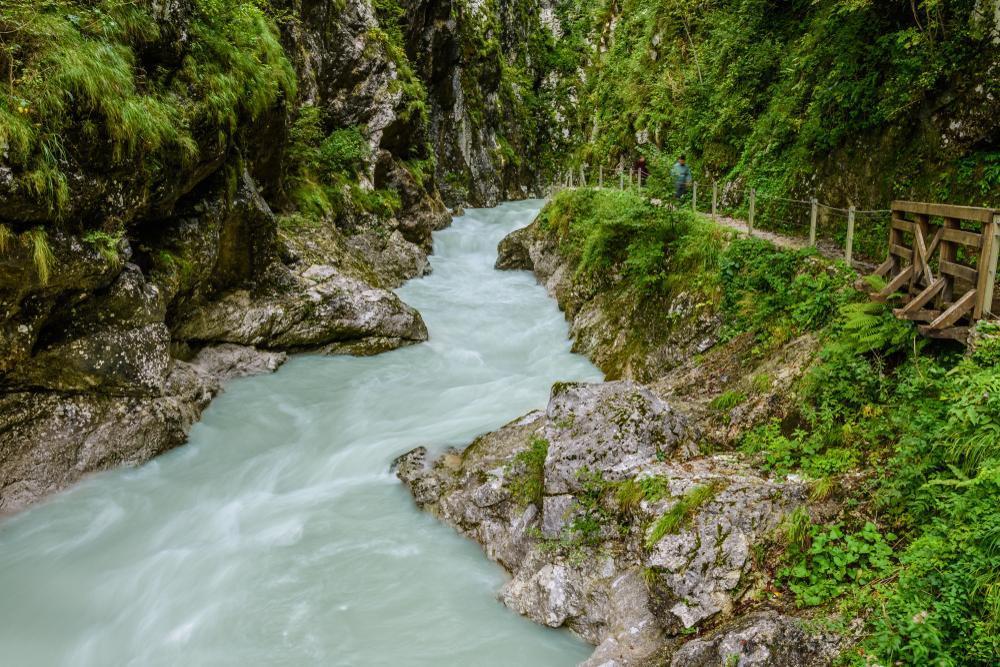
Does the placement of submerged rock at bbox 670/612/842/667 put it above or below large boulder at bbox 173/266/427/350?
below

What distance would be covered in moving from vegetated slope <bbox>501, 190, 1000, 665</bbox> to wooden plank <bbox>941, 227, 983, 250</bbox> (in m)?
0.87

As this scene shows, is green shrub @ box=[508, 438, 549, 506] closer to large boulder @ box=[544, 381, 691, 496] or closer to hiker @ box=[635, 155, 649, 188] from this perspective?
large boulder @ box=[544, 381, 691, 496]

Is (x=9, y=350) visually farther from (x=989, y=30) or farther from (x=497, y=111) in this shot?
(x=497, y=111)

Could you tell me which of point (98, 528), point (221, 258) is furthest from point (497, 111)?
point (98, 528)

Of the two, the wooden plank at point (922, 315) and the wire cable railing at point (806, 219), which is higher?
the wire cable railing at point (806, 219)

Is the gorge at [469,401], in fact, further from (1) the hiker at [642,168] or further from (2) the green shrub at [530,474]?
(1) the hiker at [642,168]

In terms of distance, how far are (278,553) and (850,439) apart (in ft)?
21.5

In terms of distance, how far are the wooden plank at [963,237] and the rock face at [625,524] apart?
9.12 feet

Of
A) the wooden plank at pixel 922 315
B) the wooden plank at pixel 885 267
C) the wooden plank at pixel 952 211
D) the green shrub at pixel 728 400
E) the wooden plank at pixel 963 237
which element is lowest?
the green shrub at pixel 728 400

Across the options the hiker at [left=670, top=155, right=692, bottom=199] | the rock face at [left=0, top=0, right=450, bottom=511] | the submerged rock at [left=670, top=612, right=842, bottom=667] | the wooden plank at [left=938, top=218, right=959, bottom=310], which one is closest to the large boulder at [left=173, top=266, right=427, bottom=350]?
the rock face at [left=0, top=0, right=450, bottom=511]

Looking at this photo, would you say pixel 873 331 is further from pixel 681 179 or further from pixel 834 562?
pixel 681 179

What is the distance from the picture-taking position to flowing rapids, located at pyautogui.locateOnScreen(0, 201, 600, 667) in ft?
18.6

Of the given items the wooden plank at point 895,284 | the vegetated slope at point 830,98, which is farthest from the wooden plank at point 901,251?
the vegetated slope at point 830,98

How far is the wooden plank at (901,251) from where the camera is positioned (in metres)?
6.64
